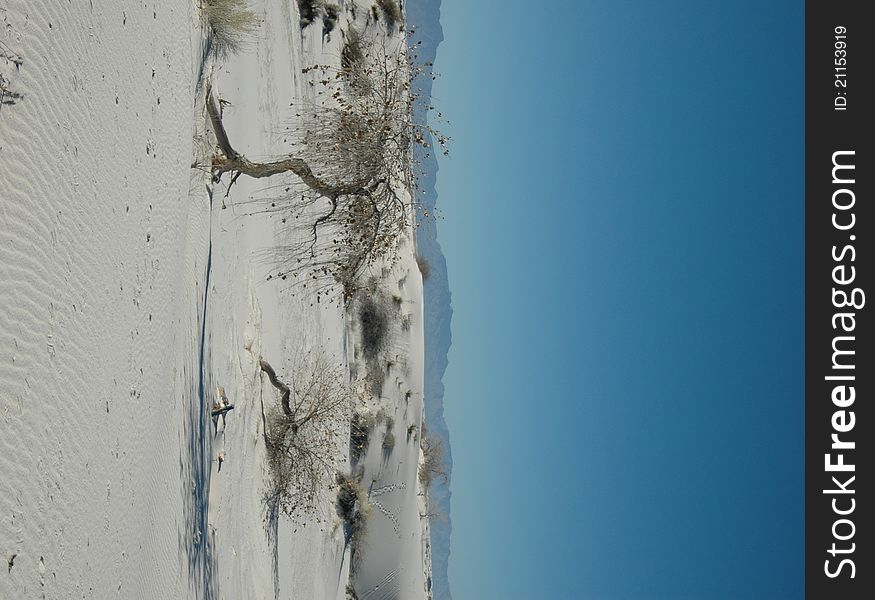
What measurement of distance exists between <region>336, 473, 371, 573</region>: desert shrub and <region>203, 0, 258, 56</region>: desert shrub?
624 cm

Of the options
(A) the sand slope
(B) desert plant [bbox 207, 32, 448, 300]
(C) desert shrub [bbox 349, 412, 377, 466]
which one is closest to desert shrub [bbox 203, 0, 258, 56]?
(B) desert plant [bbox 207, 32, 448, 300]

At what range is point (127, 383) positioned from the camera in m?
5.17

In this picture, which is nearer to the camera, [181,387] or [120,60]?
[120,60]

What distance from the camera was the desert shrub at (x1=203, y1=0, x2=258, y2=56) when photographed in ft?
26.0

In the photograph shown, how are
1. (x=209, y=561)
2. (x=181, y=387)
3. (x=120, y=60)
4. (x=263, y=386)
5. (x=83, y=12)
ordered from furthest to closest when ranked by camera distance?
(x=263, y=386)
(x=209, y=561)
(x=181, y=387)
(x=120, y=60)
(x=83, y=12)

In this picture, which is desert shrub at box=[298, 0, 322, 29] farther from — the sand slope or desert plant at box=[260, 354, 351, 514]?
the sand slope

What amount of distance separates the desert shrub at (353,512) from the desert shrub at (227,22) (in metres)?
6.24

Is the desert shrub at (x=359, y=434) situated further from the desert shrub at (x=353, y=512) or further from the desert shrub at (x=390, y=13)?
the desert shrub at (x=390, y=13)

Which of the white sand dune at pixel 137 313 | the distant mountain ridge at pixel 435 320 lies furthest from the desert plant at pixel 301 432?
the distant mountain ridge at pixel 435 320

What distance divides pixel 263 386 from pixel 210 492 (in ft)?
6.21

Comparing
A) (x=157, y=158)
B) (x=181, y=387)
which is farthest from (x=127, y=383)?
(x=157, y=158)

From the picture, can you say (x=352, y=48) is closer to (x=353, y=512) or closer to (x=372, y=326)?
(x=372, y=326)

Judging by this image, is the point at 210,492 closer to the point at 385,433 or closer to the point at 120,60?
the point at 120,60

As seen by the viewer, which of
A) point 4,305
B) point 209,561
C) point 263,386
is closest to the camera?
point 4,305
